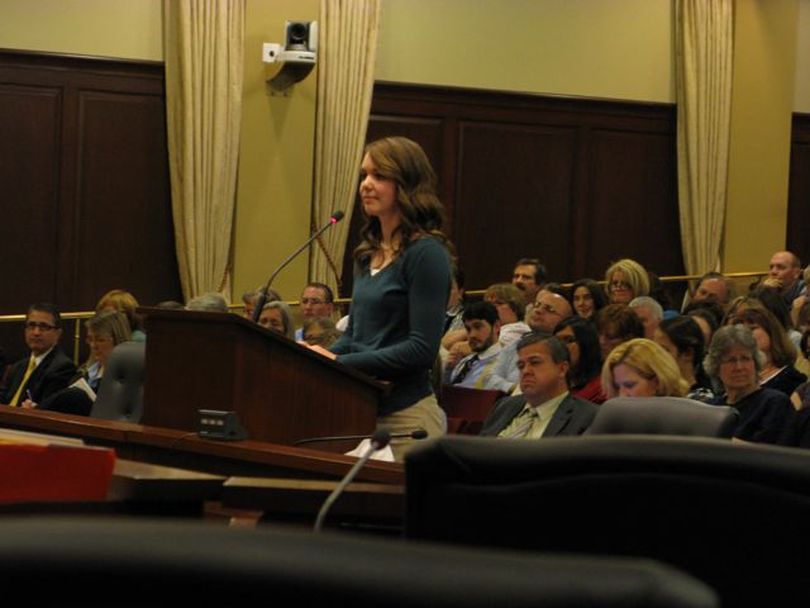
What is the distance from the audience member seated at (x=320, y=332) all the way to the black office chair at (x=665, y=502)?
6.22 m

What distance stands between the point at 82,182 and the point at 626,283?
401 centimetres

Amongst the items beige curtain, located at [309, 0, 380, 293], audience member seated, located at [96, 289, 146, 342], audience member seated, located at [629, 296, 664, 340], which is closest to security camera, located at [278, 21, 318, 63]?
beige curtain, located at [309, 0, 380, 293]

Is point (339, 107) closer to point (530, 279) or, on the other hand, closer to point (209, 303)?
point (530, 279)

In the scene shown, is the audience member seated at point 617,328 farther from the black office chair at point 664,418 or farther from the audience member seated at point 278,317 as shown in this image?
the black office chair at point 664,418

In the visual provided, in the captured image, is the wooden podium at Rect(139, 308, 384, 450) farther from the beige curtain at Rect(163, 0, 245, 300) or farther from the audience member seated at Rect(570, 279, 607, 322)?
the beige curtain at Rect(163, 0, 245, 300)

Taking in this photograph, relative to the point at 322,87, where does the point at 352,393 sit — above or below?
below

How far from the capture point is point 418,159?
3.80m

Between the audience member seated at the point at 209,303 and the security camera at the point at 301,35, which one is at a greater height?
the security camera at the point at 301,35

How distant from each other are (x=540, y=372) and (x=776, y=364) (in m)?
1.38

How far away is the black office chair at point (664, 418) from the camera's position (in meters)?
2.64

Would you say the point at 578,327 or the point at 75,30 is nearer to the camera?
the point at 578,327

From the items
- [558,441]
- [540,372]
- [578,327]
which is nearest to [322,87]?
[578,327]

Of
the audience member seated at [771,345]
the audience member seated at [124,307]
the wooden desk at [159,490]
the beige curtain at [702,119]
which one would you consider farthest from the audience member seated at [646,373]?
the beige curtain at [702,119]

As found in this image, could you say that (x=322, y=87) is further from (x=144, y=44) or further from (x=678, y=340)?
(x=678, y=340)
